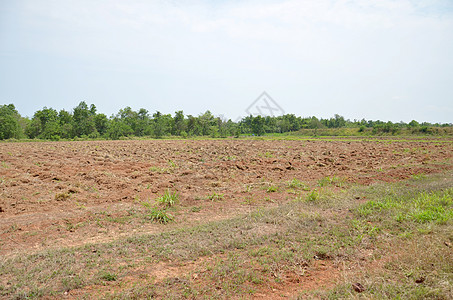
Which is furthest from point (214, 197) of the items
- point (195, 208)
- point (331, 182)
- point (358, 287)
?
point (358, 287)

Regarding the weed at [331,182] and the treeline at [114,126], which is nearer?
the weed at [331,182]

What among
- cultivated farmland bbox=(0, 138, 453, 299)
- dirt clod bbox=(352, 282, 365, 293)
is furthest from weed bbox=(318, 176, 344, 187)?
dirt clod bbox=(352, 282, 365, 293)

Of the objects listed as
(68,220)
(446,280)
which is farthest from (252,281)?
(68,220)

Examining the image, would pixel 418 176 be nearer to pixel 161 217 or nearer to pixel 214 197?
pixel 214 197

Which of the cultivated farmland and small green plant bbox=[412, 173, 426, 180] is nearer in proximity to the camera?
the cultivated farmland

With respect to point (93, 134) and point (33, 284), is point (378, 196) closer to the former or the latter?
point (33, 284)

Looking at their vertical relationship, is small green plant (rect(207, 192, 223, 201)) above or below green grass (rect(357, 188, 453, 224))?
below

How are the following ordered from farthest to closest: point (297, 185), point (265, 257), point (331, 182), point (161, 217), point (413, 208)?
point (331, 182) < point (297, 185) < point (161, 217) < point (413, 208) < point (265, 257)

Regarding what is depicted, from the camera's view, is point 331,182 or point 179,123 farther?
point 179,123

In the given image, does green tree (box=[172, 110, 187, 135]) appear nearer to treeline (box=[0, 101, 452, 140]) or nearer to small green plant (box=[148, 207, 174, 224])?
treeline (box=[0, 101, 452, 140])

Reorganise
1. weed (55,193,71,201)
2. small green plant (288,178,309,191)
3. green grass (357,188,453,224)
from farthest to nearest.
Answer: small green plant (288,178,309,191) → weed (55,193,71,201) → green grass (357,188,453,224)

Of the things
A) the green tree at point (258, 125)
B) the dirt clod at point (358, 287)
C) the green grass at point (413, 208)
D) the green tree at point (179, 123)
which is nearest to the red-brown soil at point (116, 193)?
the green grass at point (413, 208)

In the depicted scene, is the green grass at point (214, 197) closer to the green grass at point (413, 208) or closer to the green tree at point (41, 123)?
the green grass at point (413, 208)

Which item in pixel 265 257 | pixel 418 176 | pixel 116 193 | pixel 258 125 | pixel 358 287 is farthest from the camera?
pixel 258 125
